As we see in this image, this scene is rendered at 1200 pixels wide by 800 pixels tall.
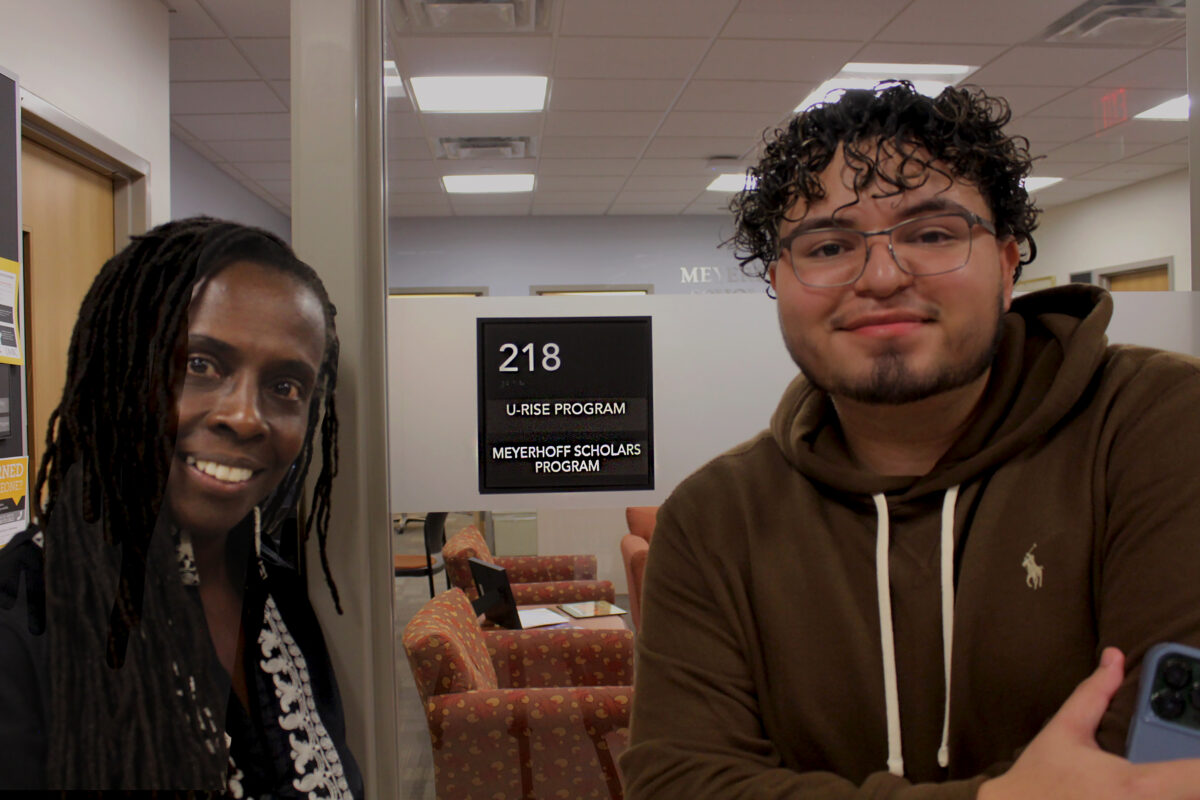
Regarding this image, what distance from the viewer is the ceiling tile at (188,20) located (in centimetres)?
123

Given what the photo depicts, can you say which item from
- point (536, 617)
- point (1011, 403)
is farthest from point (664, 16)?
point (536, 617)

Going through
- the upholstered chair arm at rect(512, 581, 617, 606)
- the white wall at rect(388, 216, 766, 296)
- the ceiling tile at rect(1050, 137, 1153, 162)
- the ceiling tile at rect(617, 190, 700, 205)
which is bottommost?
the upholstered chair arm at rect(512, 581, 617, 606)

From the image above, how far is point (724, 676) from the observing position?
974 mm

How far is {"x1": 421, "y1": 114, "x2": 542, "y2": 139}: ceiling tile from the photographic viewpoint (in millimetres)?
1331

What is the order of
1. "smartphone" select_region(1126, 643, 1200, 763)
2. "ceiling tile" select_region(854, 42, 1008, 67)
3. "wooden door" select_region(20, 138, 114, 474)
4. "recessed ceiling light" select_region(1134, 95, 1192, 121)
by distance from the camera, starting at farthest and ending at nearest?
"recessed ceiling light" select_region(1134, 95, 1192, 121) < "ceiling tile" select_region(854, 42, 1008, 67) < "wooden door" select_region(20, 138, 114, 474) < "smartphone" select_region(1126, 643, 1200, 763)

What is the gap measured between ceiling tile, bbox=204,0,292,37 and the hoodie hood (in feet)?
3.48

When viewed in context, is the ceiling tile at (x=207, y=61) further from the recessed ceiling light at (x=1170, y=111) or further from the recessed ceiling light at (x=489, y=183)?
the recessed ceiling light at (x=1170, y=111)

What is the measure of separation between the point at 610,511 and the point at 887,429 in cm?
52

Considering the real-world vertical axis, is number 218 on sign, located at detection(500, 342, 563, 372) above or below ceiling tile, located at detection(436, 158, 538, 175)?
below

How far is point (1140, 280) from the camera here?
140 centimetres

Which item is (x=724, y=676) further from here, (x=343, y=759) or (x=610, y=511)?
(x=343, y=759)

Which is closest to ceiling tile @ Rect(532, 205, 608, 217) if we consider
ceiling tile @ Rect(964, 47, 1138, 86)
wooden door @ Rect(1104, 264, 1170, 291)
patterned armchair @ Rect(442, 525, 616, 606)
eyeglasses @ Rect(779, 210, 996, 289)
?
eyeglasses @ Rect(779, 210, 996, 289)

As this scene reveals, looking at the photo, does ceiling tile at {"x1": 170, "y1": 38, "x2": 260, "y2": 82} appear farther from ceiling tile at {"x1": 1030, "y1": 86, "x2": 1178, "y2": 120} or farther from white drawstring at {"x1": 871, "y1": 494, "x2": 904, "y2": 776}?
ceiling tile at {"x1": 1030, "y1": 86, "x2": 1178, "y2": 120}

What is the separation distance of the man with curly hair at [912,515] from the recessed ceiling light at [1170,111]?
59cm
